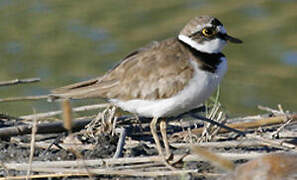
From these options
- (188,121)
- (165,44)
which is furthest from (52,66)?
(165,44)

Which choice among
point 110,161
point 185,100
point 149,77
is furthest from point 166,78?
point 110,161

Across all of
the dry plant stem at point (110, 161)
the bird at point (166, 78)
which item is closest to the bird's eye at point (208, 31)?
the bird at point (166, 78)

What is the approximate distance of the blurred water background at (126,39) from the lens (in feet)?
35.3

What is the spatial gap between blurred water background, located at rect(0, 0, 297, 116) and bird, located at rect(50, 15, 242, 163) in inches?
160

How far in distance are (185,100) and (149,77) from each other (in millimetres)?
357

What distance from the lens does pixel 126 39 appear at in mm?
12234

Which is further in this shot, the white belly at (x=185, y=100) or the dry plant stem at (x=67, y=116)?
the white belly at (x=185, y=100)

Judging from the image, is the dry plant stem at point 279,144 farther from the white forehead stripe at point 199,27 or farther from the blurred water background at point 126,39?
the blurred water background at point 126,39

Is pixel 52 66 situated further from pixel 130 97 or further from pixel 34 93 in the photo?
pixel 130 97

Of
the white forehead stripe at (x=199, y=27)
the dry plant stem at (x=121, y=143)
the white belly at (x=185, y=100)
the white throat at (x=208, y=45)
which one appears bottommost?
the dry plant stem at (x=121, y=143)

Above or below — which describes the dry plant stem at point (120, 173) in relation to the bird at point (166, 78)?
below

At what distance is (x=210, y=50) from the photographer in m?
5.91

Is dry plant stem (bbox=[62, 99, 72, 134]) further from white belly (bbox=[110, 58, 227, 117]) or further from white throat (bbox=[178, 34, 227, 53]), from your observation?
white throat (bbox=[178, 34, 227, 53])

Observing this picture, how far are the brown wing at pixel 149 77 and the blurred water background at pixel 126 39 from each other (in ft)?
13.3
